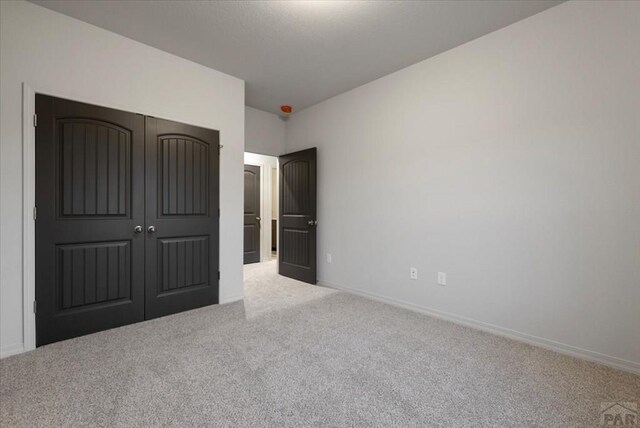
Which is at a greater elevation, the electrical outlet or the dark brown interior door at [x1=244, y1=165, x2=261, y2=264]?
the dark brown interior door at [x1=244, y1=165, x2=261, y2=264]

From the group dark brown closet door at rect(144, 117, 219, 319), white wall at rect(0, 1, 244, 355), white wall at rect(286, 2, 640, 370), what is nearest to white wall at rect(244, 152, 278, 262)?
white wall at rect(0, 1, 244, 355)

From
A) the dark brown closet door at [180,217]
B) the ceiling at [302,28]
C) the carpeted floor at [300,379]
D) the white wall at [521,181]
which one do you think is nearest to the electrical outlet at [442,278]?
the white wall at [521,181]

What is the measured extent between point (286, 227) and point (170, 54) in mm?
2704

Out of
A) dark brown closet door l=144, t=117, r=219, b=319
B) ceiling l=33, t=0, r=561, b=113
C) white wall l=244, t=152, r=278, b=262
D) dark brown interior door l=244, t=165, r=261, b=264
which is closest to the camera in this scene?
ceiling l=33, t=0, r=561, b=113

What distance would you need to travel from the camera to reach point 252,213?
6000mm

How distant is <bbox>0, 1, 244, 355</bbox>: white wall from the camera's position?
6.93 feet

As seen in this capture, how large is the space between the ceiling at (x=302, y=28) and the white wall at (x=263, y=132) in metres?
1.16

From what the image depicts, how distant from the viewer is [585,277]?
2121mm

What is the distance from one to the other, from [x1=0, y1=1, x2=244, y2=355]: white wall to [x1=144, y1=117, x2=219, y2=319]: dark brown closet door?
0.40 ft

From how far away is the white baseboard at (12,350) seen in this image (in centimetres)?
208

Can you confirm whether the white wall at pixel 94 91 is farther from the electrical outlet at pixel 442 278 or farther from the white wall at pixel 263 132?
the electrical outlet at pixel 442 278

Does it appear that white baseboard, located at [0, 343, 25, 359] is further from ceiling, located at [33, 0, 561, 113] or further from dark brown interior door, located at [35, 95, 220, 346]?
ceiling, located at [33, 0, 561, 113]

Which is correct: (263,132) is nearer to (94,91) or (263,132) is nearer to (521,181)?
(94,91)

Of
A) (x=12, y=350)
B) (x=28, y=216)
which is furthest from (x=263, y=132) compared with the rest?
(x=12, y=350)
